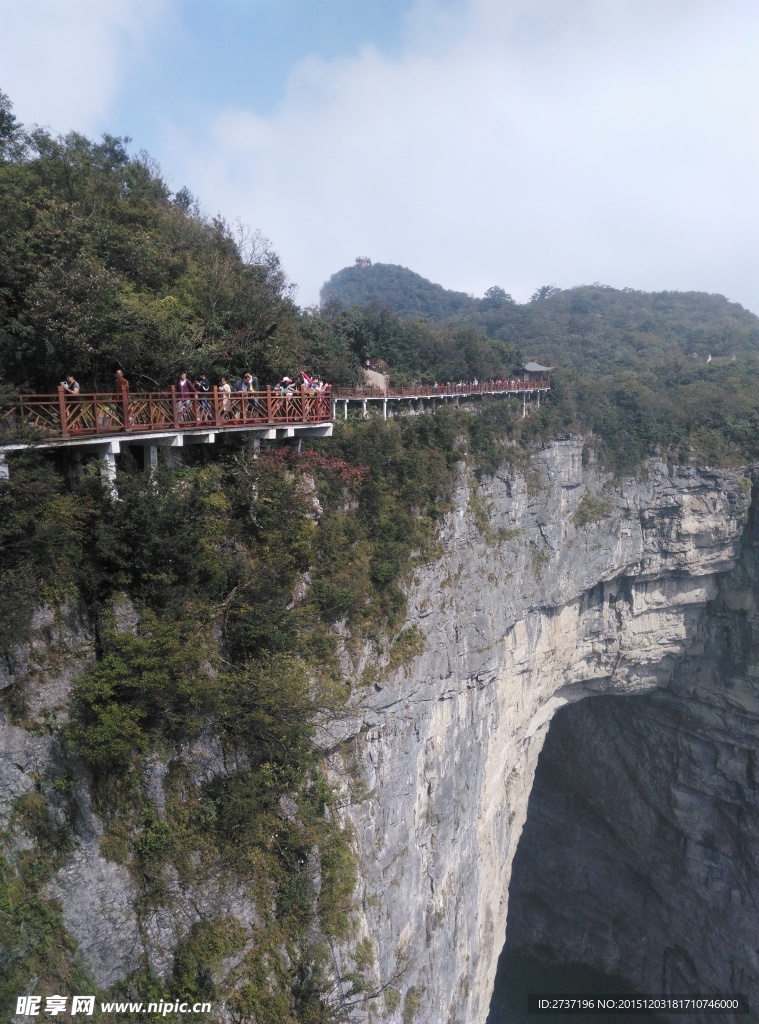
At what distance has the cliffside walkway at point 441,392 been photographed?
724 inches

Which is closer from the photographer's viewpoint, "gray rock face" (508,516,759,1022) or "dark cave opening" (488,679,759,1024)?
"gray rock face" (508,516,759,1022)

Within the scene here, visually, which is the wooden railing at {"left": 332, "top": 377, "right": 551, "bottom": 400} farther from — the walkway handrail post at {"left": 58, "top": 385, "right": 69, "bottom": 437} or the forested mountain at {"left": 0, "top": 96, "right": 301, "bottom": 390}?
the walkway handrail post at {"left": 58, "top": 385, "right": 69, "bottom": 437}

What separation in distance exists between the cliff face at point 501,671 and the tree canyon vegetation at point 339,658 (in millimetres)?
154

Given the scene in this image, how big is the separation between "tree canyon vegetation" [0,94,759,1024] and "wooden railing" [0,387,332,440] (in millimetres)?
500

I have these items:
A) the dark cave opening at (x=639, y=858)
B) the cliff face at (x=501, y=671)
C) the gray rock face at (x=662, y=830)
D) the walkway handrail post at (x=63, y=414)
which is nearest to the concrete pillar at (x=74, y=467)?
the walkway handrail post at (x=63, y=414)

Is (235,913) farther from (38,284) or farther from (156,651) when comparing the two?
(38,284)

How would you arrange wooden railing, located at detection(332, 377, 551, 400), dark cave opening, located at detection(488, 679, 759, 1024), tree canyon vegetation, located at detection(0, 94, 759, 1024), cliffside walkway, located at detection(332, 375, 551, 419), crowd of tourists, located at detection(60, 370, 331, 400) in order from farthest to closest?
dark cave opening, located at detection(488, 679, 759, 1024) < wooden railing, located at detection(332, 377, 551, 400) < cliffside walkway, located at detection(332, 375, 551, 419) < crowd of tourists, located at detection(60, 370, 331, 400) < tree canyon vegetation, located at detection(0, 94, 759, 1024)

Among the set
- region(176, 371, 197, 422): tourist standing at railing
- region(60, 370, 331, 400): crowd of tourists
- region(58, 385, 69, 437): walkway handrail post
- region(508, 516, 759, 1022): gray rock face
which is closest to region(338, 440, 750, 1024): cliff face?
→ region(508, 516, 759, 1022): gray rock face

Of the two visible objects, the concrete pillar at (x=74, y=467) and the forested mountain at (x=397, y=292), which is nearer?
the concrete pillar at (x=74, y=467)

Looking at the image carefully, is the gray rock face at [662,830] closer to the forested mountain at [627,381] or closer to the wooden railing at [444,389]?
the forested mountain at [627,381]

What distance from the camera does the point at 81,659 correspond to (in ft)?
26.8

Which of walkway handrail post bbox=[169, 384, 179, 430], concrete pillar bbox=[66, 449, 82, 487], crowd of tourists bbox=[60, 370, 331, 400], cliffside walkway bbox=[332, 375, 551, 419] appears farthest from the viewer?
cliffside walkway bbox=[332, 375, 551, 419]

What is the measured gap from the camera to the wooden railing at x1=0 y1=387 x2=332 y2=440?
832 cm

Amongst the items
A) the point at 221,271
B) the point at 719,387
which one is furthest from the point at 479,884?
the point at 719,387
